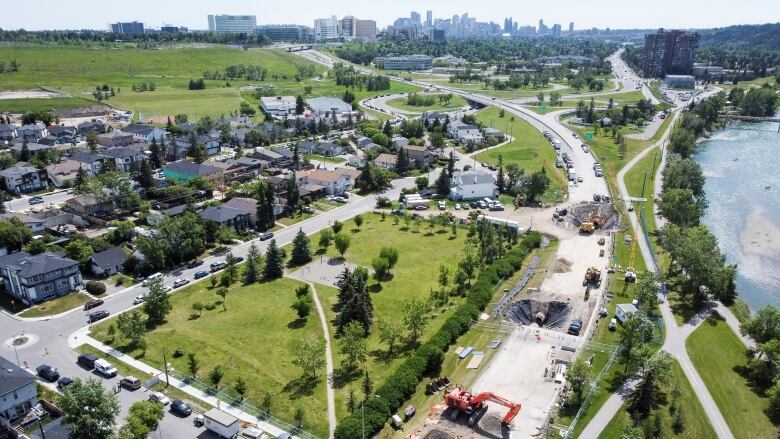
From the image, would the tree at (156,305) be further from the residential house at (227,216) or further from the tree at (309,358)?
the residential house at (227,216)

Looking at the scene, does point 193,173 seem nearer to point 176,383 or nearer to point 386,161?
point 386,161

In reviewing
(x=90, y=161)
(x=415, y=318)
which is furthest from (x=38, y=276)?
(x=90, y=161)

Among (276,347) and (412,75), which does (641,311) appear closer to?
(276,347)

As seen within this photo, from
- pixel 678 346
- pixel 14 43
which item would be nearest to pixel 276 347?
pixel 678 346

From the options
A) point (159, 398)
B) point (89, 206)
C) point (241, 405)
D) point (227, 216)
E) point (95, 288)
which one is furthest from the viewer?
point (89, 206)

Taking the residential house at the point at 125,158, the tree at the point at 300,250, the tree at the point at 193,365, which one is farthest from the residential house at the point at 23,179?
the tree at the point at 193,365
